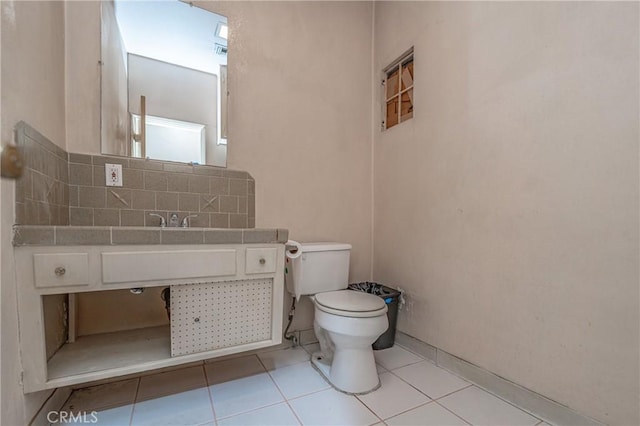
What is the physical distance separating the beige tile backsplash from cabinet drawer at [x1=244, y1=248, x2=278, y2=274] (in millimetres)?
447

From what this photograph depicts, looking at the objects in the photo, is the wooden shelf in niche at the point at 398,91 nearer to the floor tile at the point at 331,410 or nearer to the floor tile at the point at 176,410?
the floor tile at the point at 331,410

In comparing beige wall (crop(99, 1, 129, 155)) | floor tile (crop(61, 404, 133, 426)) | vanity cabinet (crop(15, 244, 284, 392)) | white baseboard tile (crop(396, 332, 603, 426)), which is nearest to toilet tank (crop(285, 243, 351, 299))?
vanity cabinet (crop(15, 244, 284, 392))

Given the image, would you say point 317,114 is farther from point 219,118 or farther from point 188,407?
point 188,407

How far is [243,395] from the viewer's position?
54.7 inches

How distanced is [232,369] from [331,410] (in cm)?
67

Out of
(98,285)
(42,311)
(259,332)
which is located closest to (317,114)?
(259,332)

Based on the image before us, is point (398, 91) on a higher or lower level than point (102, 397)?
higher

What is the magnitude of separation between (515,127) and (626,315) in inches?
33.3

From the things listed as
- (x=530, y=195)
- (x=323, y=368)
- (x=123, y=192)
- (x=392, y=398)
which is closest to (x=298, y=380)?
(x=323, y=368)

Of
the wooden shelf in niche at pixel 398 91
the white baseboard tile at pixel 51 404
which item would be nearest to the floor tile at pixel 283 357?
the white baseboard tile at pixel 51 404

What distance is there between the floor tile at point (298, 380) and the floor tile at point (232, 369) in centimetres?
13

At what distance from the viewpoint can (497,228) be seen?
4.54 ft

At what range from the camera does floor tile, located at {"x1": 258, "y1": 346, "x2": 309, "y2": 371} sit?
1.68 metres

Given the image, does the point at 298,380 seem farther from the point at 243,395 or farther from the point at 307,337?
the point at 307,337
